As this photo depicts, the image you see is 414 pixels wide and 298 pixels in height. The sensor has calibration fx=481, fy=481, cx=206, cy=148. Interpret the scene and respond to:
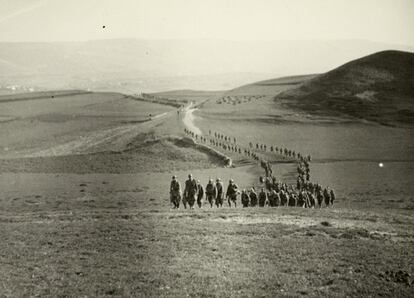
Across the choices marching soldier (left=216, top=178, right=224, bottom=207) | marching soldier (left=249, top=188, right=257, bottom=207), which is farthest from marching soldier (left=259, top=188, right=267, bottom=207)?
marching soldier (left=216, top=178, right=224, bottom=207)

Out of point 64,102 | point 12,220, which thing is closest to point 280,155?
point 12,220

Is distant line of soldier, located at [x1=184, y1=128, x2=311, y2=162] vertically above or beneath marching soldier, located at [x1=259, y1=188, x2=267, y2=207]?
above

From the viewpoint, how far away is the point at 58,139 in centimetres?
8369

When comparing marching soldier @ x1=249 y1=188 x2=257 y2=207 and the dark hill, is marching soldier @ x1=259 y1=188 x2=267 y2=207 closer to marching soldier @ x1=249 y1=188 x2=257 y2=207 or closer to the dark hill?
marching soldier @ x1=249 y1=188 x2=257 y2=207

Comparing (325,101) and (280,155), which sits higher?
(325,101)

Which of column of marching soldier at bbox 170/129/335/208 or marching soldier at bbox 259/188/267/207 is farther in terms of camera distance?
marching soldier at bbox 259/188/267/207

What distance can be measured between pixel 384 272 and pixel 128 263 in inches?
335

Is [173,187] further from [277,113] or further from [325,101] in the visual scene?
[325,101]

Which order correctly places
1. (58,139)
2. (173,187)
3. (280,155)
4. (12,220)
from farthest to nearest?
(58,139), (280,155), (173,187), (12,220)

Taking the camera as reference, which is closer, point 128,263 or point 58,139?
point 128,263

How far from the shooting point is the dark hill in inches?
3910

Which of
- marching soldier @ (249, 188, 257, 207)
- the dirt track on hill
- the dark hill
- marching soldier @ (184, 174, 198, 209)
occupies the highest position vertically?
the dark hill

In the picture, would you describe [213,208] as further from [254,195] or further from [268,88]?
[268,88]

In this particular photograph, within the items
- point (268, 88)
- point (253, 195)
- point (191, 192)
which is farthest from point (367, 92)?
point (191, 192)
